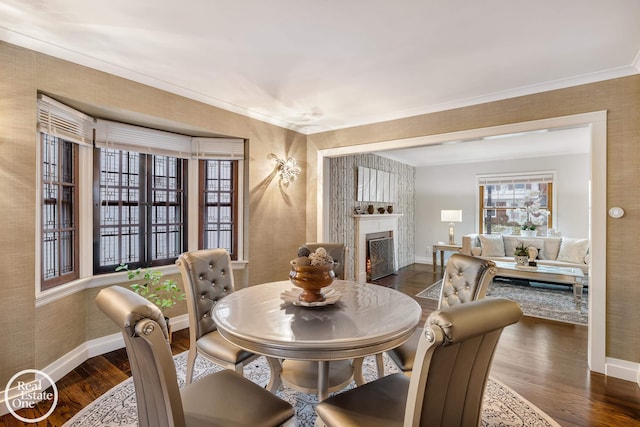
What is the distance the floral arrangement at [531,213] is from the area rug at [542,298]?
1327 mm

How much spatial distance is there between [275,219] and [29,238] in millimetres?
2346

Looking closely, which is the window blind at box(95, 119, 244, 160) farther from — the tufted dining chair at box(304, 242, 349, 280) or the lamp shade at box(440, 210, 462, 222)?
the lamp shade at box(440, 210, 462, 222)

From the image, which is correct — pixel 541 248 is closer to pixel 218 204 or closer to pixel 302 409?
pixel 302 409

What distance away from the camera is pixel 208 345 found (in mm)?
2018

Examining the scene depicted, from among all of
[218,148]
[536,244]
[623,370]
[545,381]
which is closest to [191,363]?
[218,148]

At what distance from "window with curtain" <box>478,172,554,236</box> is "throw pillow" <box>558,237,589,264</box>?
28.8 inches

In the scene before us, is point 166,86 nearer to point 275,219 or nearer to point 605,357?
point 275,219

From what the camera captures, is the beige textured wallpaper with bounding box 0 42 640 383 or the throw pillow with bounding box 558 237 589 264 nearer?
the beige textured wallpaper with bounding box 0 42 640 383

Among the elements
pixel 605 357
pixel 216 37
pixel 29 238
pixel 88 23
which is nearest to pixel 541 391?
pixel 605 357

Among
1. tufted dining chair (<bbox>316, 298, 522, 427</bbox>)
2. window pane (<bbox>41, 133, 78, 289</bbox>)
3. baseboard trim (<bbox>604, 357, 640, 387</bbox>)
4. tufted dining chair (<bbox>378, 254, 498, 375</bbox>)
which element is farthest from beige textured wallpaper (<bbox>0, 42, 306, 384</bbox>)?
baseboard trim (<bbox>604, 357, 640, 387</bbox>)

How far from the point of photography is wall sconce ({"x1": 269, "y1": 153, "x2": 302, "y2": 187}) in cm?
402

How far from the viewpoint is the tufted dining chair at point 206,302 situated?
1.93 metres

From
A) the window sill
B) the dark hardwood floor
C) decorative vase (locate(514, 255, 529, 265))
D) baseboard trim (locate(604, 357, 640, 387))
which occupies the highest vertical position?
the window sill

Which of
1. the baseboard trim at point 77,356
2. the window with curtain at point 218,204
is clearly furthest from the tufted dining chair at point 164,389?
the window with curtain at point 218,204
